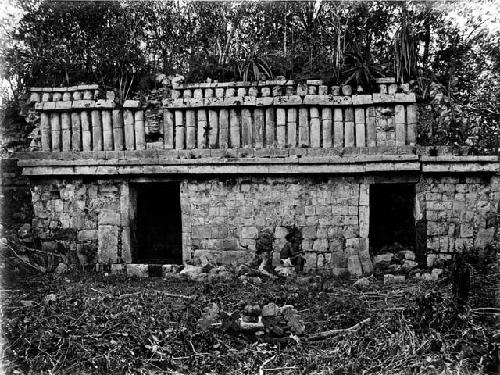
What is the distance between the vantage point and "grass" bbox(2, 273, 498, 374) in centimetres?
545

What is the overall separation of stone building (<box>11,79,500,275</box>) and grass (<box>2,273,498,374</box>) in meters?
1.87

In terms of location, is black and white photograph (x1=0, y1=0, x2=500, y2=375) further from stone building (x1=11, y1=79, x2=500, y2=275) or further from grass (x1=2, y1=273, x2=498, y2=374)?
grass (x1=2, y1=273, x2=498, y2=374)

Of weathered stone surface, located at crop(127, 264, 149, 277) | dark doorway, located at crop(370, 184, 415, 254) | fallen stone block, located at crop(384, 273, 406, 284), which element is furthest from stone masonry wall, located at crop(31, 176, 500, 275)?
dark doorway, located at crop(370, 184, 415, 254)

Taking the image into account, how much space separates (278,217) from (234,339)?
343 centimetres

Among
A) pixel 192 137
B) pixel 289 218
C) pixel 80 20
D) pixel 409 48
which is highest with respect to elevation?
pixel 80 20

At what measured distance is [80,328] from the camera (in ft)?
20.2

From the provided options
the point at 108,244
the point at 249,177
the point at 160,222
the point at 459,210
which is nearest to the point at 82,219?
the point at 108,244

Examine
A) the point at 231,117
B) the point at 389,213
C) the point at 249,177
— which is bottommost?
the point at 389,213

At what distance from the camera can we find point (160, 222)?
11016mm

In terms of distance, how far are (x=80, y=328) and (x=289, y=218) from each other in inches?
160

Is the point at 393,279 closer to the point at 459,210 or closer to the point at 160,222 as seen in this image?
the point at 459,210

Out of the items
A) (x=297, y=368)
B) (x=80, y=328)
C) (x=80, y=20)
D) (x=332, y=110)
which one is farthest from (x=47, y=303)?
(x=80, y=20)

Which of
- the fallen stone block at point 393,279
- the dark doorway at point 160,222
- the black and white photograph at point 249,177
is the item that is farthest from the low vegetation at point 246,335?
the dark doorway at point 160,222

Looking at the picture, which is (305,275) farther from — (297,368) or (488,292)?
(297,368)
